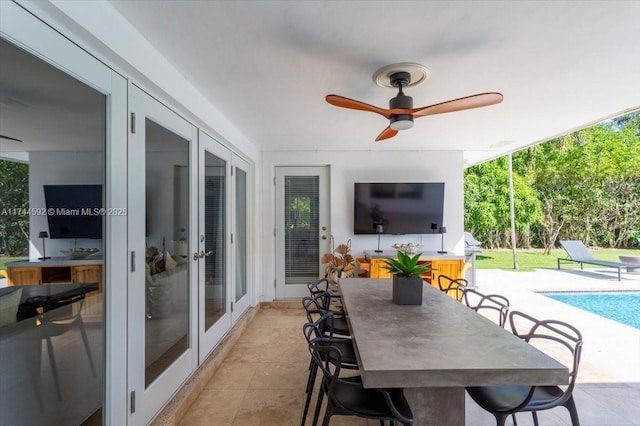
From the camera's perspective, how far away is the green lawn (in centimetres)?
798

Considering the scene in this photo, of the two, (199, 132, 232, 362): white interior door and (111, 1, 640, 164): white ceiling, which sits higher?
(111, 1, 640, 164): white ceiling

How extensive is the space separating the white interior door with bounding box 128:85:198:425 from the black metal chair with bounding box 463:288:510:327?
219 centimetres

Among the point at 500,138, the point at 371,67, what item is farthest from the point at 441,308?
the point at 500,138

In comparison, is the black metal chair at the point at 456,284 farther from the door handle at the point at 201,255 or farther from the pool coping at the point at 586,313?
the door handle at the point at 201,255

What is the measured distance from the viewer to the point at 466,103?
187cm

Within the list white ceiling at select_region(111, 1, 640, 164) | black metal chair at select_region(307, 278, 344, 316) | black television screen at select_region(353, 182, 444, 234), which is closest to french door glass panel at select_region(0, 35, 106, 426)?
white ceiling at select_region(111, 1, 640, 164)

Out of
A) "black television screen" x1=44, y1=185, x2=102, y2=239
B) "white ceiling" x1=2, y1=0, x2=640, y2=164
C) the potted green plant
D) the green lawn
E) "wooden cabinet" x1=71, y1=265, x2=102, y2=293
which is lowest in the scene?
the green lawn

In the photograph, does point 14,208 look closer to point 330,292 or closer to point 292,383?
point 292,383

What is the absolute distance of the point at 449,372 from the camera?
1.14 meters

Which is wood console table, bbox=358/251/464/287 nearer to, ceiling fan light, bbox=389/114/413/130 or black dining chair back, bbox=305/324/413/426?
ceiling fan light, bbox=389/114/413/130

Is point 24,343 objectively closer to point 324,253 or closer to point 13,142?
point 13,142

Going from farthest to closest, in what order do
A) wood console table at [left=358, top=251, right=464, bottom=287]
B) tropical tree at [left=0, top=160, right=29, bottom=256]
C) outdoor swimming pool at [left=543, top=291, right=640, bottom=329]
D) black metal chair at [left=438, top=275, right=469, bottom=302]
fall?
outdoor swimming pool at [left=543, top=291, right=640, bottom=329], wood console table at [left=358, top=251, right=464, bottom=287], black metal chair at [left=438, top=275, right=469, bottom=302], tropical tree at [left=0, top=160, right=29, bottom=256]

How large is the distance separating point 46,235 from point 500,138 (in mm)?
4499

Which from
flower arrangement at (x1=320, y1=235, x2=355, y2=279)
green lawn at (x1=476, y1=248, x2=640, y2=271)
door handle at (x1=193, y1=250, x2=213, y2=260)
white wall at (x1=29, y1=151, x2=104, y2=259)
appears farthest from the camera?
green lawn at (x1=476, y1=248, x2=640, y2=271)
